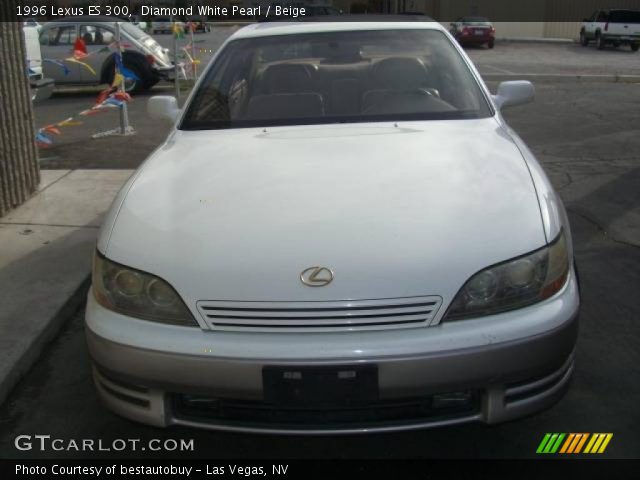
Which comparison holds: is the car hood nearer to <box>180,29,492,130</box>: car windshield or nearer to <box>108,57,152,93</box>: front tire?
<box>180,29,492,130</box>: car windshield

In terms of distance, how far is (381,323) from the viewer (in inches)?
88.8

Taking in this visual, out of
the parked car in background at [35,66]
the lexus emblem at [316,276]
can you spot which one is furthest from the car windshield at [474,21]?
the lexus emblem at [316,276]

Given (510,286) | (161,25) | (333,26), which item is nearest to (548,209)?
(510,286)

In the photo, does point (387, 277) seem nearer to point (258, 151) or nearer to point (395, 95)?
point (258, 151)

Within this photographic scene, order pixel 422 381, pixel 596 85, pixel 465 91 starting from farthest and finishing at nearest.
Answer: pixel 596 85
pixel 465 91
pixel 422 381

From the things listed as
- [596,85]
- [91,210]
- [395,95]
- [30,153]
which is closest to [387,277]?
[395,95]

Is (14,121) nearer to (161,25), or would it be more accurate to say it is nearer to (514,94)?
(514,94)

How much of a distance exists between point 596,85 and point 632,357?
12909mm

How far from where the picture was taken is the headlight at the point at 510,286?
2316 mm

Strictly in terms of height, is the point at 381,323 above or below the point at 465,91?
below

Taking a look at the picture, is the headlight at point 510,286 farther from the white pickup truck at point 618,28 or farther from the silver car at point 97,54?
the white pickup truck at point 618,28

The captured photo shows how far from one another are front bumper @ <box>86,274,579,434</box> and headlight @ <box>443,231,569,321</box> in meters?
0.04

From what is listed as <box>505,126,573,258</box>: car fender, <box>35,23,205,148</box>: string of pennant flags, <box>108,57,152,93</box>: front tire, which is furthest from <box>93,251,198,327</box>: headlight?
<box>108,57,152,93</box>: front tire

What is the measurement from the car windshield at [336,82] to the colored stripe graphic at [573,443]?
64.4 inches
